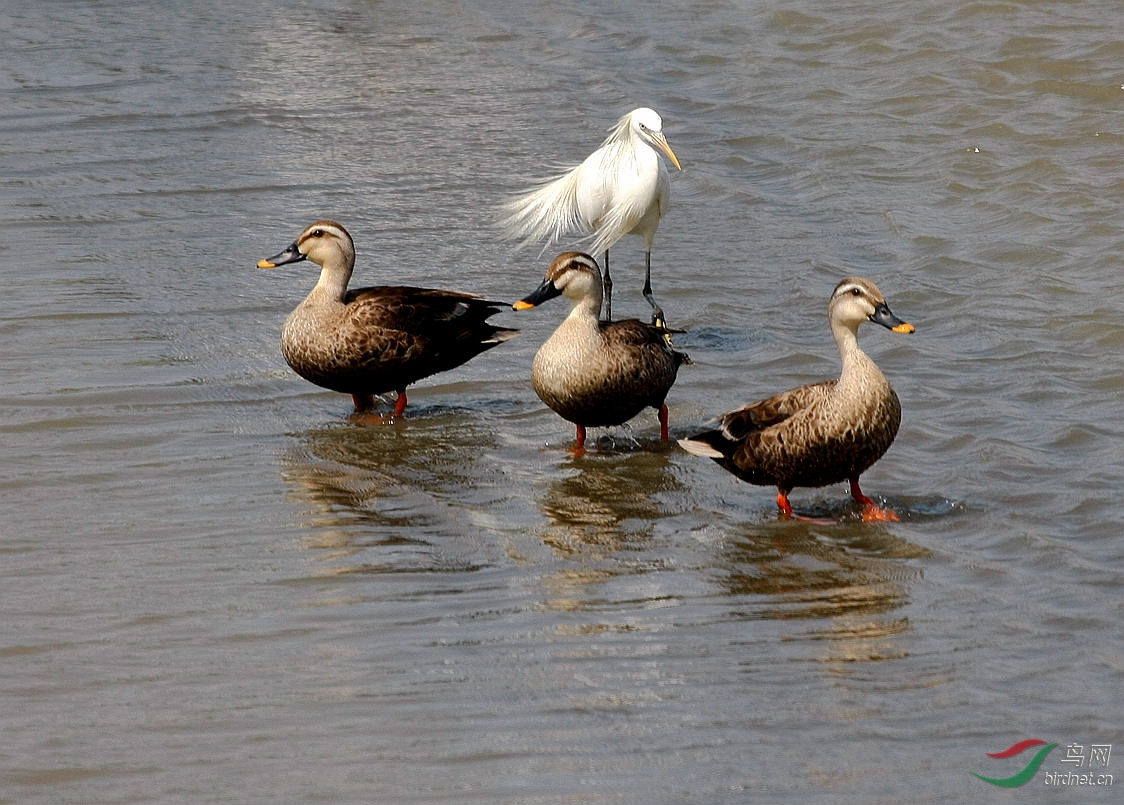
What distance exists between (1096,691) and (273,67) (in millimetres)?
12150

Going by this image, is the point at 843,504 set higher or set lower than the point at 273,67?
lower

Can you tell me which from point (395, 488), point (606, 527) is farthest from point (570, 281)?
point (606, 527)

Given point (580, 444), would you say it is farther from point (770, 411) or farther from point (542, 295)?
point (770, 411)

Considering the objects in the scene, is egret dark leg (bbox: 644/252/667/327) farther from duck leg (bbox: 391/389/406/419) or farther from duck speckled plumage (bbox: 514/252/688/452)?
duck leg (bbox: 391/389/406/419)

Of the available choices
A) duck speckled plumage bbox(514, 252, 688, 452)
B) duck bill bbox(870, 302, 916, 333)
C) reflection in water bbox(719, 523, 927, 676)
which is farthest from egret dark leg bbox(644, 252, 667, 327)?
reflection in water bbox(719, 523, 927, 676)

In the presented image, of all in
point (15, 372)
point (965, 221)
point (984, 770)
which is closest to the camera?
point (984, 770)

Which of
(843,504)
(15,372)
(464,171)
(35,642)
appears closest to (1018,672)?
(843,504)

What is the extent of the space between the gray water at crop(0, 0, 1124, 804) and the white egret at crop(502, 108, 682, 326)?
0.36 m

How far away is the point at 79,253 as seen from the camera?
31.5 ft

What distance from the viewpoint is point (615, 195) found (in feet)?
32.7

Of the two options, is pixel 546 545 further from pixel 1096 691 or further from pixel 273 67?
pixel 273 67

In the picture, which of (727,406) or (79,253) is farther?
(79,253)

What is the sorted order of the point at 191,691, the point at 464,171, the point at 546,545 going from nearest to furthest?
the point at 191,691 < the point at 546,545 < the point at 464,171

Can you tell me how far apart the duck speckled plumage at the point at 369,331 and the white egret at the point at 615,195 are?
76.9 inches
